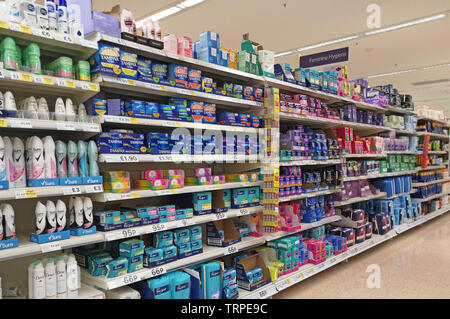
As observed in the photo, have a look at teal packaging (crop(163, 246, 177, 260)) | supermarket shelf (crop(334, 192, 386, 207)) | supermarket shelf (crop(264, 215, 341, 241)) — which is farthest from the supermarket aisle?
teal packaging (crop(163, 246, 177, 260))

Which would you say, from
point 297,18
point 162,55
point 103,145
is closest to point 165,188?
point 103,145

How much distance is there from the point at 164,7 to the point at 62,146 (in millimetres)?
5208

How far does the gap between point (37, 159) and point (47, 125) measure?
0.70 feet

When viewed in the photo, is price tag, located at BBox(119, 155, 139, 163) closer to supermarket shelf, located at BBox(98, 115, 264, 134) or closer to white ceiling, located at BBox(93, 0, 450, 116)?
supermarket shelf, located at BBox(98, 115, 264, 134)

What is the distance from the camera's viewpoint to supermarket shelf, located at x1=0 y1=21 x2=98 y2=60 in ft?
6.39

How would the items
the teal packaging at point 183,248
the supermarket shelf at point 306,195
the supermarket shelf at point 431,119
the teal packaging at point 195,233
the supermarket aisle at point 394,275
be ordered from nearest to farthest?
the teal packaging at point 183,248
the teal packaging at point 195,233
the supermarket aisle at point 394,275
the supermarket shelf at point 306,195
the supermarket shelf at point 431,119

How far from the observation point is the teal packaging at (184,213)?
2785 mm

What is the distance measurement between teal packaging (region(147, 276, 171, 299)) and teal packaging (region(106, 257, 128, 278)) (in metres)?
0.21

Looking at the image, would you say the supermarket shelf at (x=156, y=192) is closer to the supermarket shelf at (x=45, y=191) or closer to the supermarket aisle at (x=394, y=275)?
the supermarket shelf at (x=45, y=191)

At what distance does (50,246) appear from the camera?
203 cm

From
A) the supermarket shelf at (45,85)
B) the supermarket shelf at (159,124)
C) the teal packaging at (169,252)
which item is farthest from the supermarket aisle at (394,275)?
the supermarket shelf at (45,85)

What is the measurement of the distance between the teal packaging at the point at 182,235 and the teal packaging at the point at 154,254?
7.8 inches

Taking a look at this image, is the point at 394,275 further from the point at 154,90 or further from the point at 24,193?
the point at 24,193
